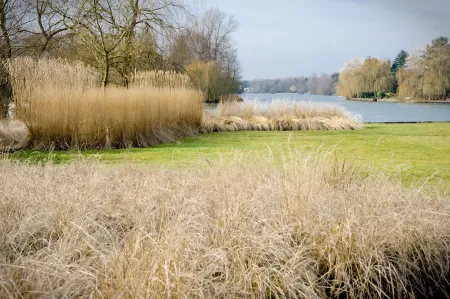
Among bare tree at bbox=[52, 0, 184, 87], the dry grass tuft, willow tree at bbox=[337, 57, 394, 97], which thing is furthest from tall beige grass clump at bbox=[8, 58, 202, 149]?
willow tree at bbox=[337, 57, 394, 97]

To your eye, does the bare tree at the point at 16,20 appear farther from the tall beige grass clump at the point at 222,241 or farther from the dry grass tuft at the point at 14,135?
the tall beige grass clump at the point at 222,241

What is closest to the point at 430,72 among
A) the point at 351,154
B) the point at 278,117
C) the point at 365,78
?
the point at 365,78

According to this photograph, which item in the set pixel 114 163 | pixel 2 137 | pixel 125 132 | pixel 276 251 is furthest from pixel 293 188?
pixel 2 137

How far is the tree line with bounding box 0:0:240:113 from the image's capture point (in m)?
10.7

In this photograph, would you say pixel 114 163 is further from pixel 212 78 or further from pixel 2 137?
pixel 212 78

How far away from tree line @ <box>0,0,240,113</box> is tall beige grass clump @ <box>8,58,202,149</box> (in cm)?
281

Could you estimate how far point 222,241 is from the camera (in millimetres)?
2393

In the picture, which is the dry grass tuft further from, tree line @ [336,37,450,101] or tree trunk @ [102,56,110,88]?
tree line @ [336,37,450,101]

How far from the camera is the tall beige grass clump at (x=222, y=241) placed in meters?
1.92

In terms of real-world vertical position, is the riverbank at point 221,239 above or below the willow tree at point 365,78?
below

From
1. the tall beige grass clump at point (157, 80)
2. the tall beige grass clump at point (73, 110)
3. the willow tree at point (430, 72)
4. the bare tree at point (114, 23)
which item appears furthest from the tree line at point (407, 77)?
the tall beige grass clump at point (73, 110)

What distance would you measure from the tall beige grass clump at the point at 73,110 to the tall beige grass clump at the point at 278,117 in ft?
10.3

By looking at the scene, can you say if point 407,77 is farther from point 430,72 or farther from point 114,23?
point 114,23

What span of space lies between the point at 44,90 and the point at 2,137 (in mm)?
1217
